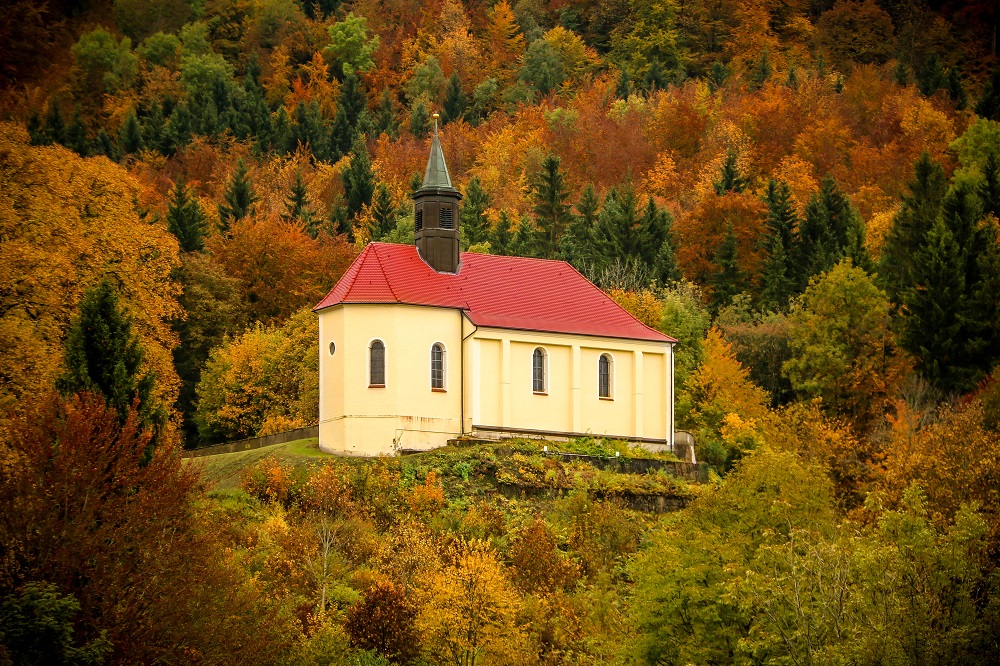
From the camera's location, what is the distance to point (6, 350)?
172ft

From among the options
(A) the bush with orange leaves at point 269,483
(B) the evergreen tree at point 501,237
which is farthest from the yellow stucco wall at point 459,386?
(B) the evergreen tree at point 501,237

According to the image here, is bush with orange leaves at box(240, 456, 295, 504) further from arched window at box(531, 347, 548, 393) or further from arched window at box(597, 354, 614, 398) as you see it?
arched window at box(597, 354, 614, 398)

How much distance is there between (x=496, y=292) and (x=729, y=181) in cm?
3414

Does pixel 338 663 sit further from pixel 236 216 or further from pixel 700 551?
pixel 236 216

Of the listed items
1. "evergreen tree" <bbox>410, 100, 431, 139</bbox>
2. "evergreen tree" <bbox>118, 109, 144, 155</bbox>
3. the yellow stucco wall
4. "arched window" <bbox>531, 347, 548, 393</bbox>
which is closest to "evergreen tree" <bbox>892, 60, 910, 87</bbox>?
"evergreen tree" <bbox>410, 100, 431, 139</bbox>

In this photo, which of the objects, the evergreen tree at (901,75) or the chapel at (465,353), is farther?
the evergreen tree at (901,75)

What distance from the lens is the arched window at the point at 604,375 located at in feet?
208

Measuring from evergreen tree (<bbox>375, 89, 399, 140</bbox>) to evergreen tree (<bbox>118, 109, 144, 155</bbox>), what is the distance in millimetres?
17603

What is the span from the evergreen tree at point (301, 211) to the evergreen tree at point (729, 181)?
20888 mm

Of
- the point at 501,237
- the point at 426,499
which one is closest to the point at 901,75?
the point at 501,237

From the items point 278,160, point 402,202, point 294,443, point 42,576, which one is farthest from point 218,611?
point 278,160

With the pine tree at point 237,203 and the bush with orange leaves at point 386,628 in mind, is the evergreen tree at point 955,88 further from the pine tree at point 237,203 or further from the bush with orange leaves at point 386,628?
the bush with orange leaves at point 386,628

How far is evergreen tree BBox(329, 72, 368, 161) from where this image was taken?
126m

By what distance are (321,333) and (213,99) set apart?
71.7m
